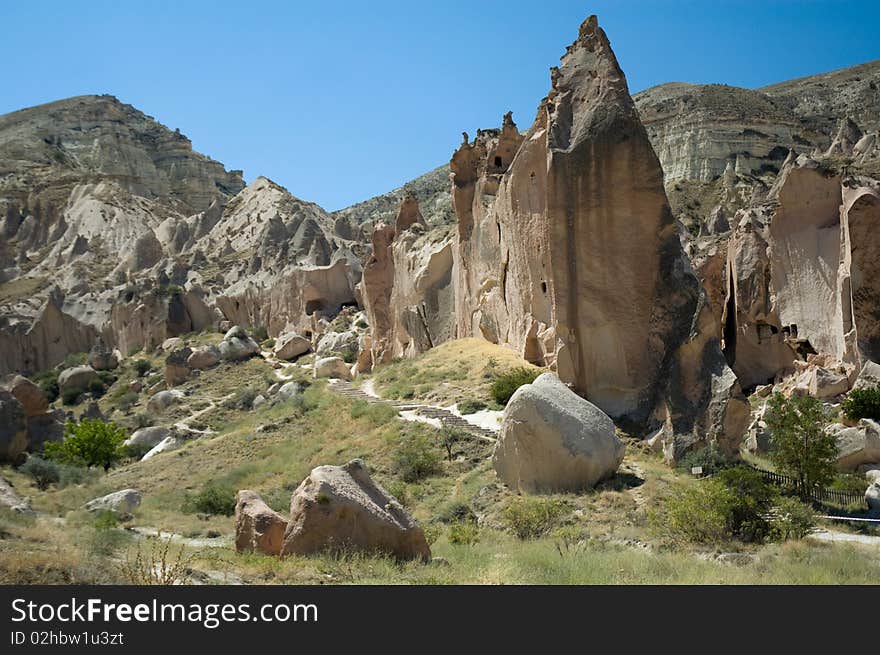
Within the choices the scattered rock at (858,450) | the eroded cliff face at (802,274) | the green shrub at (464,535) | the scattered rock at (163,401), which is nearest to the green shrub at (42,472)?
the scattered rock at (163,401)

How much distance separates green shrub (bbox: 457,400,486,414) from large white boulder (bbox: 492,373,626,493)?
589cm

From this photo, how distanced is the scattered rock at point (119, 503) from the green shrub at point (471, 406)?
7.95 meters

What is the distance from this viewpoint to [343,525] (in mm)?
8664

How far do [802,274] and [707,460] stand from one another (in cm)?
1309

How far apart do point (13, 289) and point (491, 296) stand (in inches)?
2232

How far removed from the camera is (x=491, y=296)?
2516 cm

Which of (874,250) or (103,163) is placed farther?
(103,163)

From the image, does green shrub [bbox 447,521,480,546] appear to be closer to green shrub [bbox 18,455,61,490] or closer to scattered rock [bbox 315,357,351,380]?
green shrub [bbox 18,455,61,490]

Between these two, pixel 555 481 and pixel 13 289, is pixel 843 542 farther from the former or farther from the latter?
pixel 13 289

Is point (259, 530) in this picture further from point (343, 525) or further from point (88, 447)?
point (88, 447)

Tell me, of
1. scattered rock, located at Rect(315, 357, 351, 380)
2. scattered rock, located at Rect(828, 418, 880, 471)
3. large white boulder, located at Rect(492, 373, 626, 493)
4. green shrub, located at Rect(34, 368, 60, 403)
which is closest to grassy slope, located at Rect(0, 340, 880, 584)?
large white boulder, located at Rect(492, 373, 626, 493)

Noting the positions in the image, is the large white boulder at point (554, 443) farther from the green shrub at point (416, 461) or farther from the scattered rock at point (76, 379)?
the scattered rock at point (76, 379)

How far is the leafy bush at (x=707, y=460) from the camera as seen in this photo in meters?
14.1
